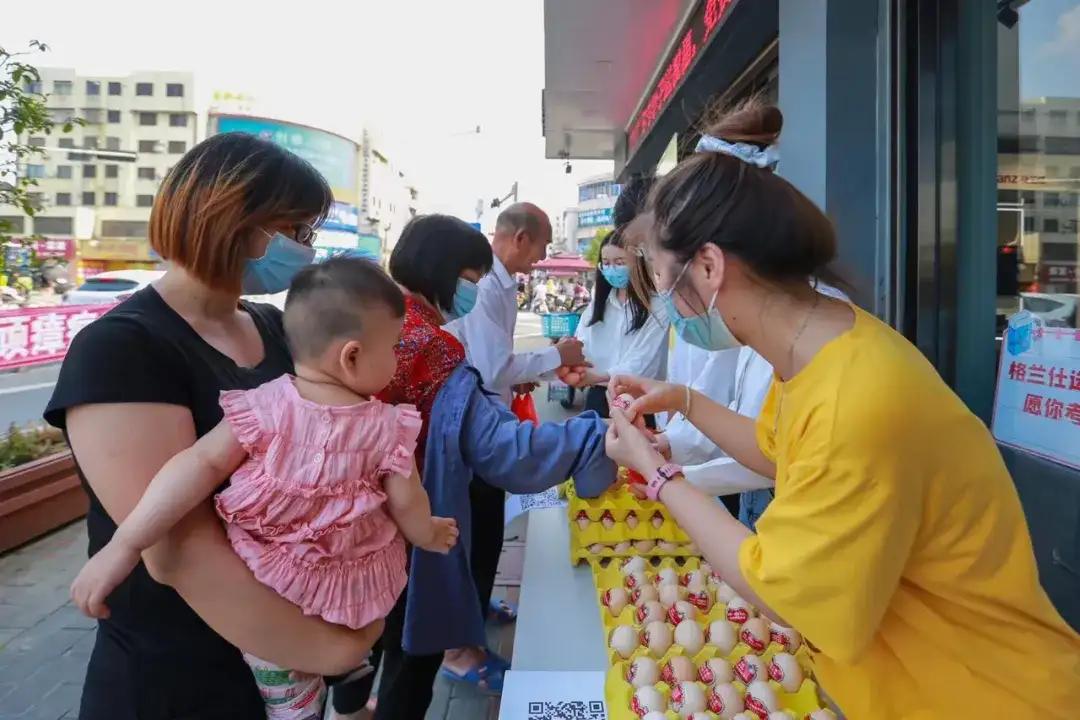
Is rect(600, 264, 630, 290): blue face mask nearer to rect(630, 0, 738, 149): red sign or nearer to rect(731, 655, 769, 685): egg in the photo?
rect(630, 0, 738, 149): red sign

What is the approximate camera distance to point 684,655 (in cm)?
150

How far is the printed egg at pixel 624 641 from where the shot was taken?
149cm

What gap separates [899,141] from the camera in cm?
219

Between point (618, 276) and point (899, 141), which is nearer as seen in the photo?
point (899, 141)

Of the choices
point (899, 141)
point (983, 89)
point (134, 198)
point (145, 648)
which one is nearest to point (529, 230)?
point (899, 141)

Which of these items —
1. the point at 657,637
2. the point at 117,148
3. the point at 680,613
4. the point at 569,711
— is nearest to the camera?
the point at 569,711

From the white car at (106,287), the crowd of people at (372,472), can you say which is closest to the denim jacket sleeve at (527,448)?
the crowd of people at (372,472)

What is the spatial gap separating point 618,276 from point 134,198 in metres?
51.0

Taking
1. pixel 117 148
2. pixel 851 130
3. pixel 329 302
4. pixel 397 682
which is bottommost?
pixel 397 682

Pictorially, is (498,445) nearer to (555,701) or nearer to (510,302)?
(555,701)

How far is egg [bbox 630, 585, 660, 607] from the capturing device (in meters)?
1.70

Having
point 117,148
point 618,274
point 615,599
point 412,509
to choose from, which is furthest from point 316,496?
point 117,148

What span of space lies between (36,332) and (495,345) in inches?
247

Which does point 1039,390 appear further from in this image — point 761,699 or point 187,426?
point 187,426
